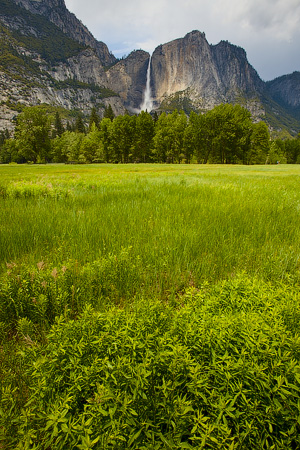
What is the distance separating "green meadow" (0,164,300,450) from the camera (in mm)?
922

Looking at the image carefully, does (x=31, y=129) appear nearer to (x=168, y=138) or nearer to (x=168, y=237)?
(x=168, y=138)

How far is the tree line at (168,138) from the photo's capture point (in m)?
60.3

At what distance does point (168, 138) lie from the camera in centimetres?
6078

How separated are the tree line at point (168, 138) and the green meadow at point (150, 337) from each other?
6250cm

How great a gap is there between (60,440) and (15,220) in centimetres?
387

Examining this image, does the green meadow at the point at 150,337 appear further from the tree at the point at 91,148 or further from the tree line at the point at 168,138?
the tree at the point at 91,148

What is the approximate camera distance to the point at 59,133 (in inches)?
3971

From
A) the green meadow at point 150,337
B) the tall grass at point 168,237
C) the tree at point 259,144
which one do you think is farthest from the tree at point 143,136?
the green meadow at point 150,337

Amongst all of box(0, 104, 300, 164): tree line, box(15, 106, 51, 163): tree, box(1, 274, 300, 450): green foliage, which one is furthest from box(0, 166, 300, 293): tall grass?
box(15, 106, 51, 163): tree

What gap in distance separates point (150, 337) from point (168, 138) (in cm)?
6492

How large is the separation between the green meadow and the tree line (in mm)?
62499

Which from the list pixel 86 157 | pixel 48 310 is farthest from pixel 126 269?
pixel 86 157

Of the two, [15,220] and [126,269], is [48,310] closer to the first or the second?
[126,269]

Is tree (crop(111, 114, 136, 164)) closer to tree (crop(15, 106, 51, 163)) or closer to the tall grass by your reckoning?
tree (crop(15, 106, 51, 163))
